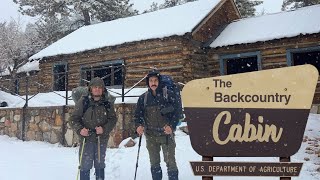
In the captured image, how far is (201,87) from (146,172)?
3.24 m

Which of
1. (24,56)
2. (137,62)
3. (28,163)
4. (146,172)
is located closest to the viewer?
(146,172)

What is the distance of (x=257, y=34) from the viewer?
13.8 m

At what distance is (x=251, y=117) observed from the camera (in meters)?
3.51

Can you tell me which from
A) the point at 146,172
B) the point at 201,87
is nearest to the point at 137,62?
the point at 146,172

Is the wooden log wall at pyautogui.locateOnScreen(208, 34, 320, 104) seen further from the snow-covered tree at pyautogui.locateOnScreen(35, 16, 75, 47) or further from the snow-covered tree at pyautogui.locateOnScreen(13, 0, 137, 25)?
the snow-covered tree at pyautogui.locateOnScreen(35, 16, 75, 47)

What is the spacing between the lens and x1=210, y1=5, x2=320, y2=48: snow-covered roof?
42.0 ft

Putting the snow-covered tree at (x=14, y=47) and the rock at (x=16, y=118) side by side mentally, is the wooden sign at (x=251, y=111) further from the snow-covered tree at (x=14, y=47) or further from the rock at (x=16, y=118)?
the snow-covered tree at (x=14, y=47)

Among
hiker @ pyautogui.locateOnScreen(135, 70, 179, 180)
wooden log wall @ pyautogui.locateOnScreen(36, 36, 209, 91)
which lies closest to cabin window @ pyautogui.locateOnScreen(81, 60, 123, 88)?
wooden log wall @ pyautogui.locateOnScreen(36, 36, 209, 91)

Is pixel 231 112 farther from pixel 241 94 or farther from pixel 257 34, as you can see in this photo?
pixel 257 34

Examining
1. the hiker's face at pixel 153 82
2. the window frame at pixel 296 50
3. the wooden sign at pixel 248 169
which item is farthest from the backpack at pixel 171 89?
the window frame at pixel 296 50

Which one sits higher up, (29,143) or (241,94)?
(241,94)

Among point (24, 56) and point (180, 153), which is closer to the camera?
point (180, 153)

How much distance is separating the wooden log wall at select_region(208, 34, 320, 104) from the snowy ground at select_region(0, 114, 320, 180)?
3.76 m

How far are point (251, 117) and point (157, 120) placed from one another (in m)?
1.92
